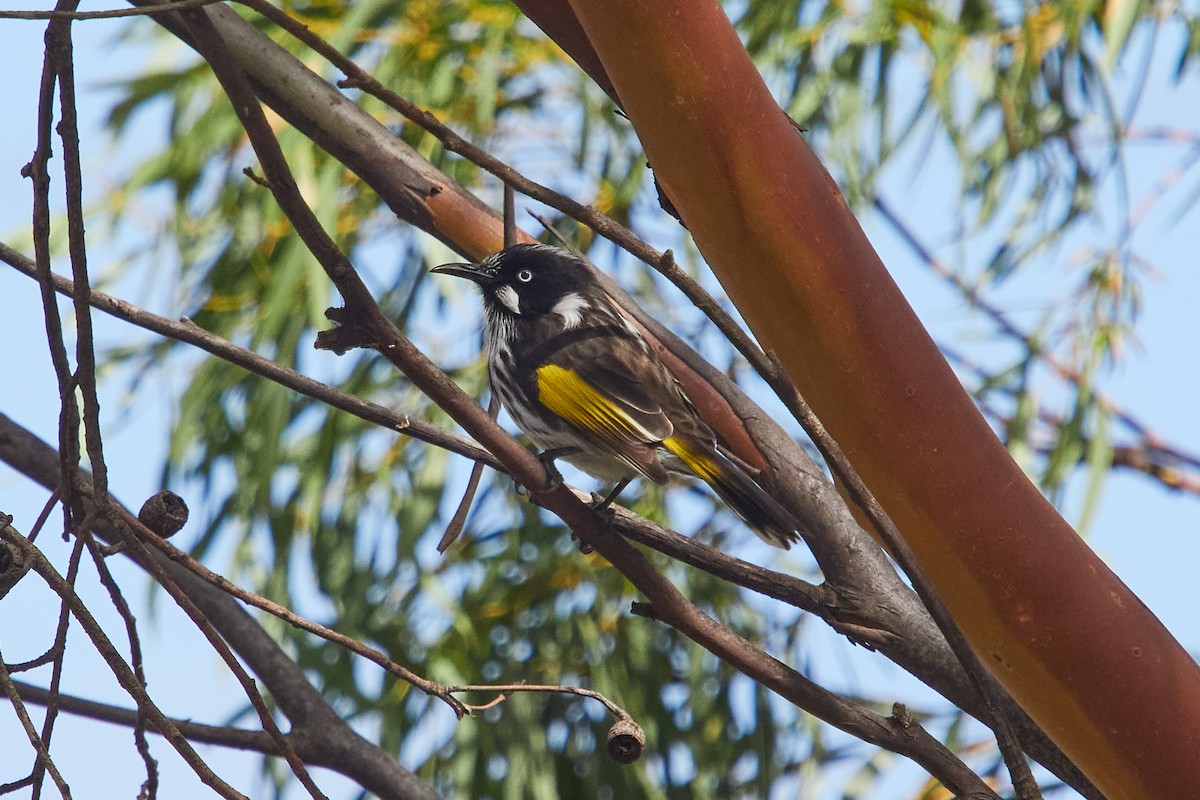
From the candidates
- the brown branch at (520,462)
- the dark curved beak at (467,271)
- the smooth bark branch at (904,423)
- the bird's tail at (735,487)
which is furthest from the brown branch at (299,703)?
the dark curved beak at (467,271)

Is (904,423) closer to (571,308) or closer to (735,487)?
(735,487)

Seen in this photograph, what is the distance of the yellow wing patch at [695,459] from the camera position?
2652 millimetres

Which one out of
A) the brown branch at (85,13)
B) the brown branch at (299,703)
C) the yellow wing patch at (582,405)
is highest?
the yellow wing patch at (582,405)

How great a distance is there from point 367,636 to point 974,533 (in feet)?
7.88

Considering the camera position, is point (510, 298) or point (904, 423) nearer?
point (904, 423)

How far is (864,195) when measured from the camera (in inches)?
156

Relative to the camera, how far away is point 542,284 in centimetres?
328

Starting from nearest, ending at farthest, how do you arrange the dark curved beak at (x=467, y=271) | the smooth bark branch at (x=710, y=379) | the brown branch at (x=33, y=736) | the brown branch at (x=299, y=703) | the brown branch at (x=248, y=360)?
the brown branch at (x=33, y=736), the brown branch at (x=248, y=360), the smooth bark branch at (x=710, y=379), the brown branch at (x=299, y=703), the dark curved beak at (x=467, y=271)

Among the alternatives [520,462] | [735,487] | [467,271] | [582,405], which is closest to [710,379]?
[735,487]

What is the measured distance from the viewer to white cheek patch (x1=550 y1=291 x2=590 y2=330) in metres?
3.18

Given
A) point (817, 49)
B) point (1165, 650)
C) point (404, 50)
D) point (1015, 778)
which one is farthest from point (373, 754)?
point (817, 49)

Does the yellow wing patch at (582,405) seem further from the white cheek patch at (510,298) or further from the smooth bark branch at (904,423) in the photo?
the smooth bark branch at (904,423)

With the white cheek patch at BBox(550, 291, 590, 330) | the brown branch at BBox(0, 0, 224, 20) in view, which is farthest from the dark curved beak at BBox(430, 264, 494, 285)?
the brown branch at BBox(0, 0, 224, 20)

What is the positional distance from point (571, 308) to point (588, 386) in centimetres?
40
